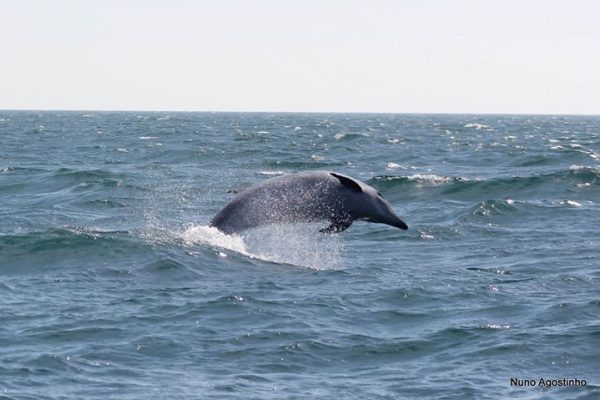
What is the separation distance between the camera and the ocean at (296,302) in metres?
11.3

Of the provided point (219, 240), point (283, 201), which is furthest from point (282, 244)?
point (283, 201)

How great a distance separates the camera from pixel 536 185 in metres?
33.2

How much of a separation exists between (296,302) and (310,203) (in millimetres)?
2327

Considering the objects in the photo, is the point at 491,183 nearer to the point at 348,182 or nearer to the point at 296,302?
the point at 348,182

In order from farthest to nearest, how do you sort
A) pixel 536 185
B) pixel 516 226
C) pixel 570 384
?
1. pixel 536 185
2. pixel 516 226
3. pixel 570 384

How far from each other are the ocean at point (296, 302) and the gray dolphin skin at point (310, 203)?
536 millimetres

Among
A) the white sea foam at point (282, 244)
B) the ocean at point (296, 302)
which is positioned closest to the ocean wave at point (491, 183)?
the ocean at point (296, 302)

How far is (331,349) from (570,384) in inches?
112

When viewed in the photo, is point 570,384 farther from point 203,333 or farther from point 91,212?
point 91,212

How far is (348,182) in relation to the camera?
16.5 metres

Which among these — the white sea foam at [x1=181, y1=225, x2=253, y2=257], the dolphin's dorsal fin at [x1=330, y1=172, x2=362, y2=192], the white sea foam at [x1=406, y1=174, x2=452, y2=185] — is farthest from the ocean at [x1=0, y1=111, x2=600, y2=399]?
the white sea foam at [x1=406, y1=174, x2=452, y2=185]

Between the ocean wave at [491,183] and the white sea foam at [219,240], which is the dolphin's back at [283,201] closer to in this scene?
the white sea foam at [219,240]

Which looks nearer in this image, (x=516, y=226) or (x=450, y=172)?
(x=516, y=226)

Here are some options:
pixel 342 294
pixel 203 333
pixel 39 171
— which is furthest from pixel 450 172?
pixel 203 333
